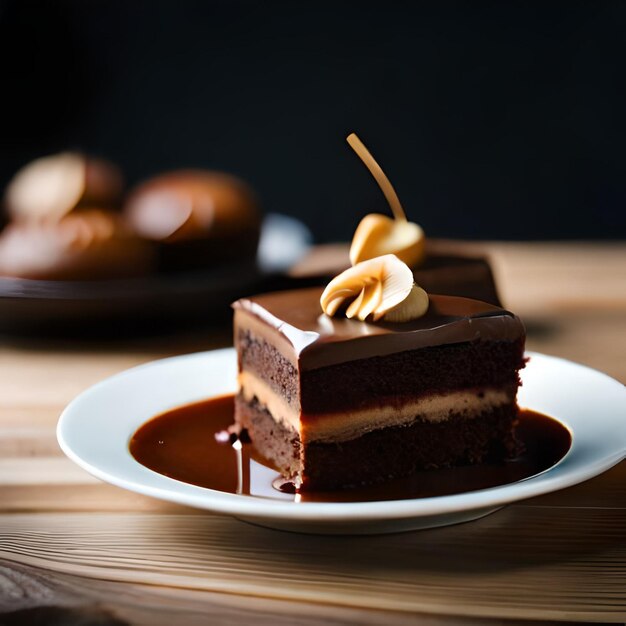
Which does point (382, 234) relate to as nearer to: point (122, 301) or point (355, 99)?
point (122, 301)

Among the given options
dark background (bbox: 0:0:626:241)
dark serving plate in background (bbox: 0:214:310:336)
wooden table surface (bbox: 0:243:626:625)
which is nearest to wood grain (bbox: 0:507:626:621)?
wooden table surface (bbox: 0:243:626:625)

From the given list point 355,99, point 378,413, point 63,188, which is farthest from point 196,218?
point 355,99

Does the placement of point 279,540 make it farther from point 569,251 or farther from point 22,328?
point 569,251

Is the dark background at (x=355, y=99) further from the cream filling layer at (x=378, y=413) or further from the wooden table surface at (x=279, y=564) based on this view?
the wooden table surface at (x=279, y=564)

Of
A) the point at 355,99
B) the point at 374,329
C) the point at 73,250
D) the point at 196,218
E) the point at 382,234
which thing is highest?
the point at 355,99

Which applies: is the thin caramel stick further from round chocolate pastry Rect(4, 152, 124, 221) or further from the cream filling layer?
round chocolate pastry Rect(4, 152, 124, 221)

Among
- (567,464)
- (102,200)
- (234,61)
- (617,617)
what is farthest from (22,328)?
(234,61)
